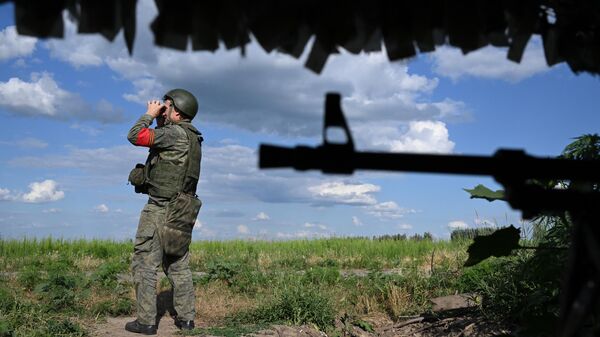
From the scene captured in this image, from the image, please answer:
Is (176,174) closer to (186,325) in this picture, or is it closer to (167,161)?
(167,161)

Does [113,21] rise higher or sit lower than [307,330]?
higher

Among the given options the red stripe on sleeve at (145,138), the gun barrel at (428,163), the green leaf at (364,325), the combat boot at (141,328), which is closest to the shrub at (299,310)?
the green leaf at (364,325)

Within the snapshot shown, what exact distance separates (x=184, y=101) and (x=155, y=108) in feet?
1.19

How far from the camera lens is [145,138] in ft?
22.1

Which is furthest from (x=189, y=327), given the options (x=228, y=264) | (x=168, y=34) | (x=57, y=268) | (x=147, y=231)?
(x=168, y=34)

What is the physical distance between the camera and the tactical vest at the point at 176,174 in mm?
6980

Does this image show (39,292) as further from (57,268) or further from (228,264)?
(228,264)

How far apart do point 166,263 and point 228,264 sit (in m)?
→ 1.94

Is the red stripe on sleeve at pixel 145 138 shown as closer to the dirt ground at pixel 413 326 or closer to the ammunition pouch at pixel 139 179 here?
the ammunition pouch at pixel 139 179

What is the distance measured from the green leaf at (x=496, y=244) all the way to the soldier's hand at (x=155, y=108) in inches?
172

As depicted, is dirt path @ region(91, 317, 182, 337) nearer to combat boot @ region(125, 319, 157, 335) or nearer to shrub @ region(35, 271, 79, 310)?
combat boot @ region(125, 319, 157, 335)

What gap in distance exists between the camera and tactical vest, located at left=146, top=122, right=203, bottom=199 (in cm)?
698

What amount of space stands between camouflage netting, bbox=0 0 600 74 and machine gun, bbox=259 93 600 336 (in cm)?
35

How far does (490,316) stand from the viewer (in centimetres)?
660
